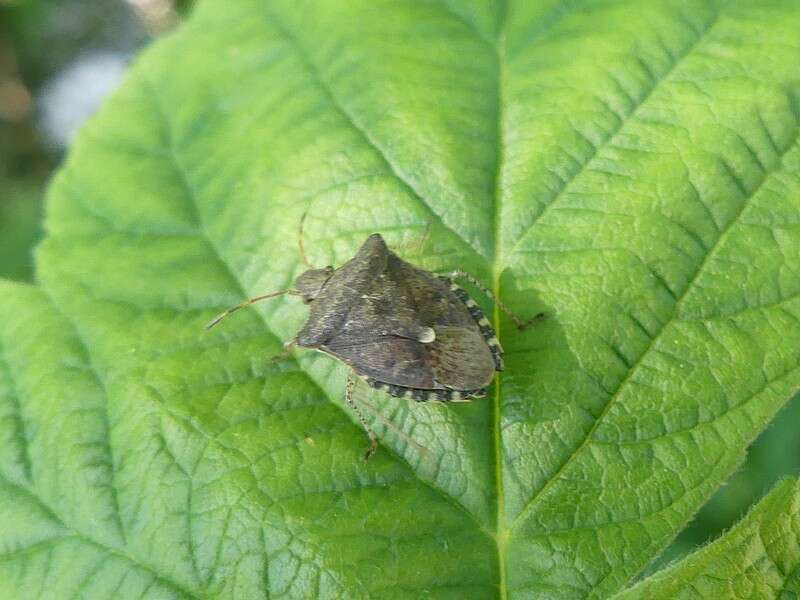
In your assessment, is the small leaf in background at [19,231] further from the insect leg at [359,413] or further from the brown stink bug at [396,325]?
the insect leg at [359,413]

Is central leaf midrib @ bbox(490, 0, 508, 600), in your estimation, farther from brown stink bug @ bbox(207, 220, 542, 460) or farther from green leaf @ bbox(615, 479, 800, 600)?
green leaf @ bbox(615, 479, 800, 600)

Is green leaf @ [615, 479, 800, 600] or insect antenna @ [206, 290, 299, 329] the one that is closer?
green leaf @ [615, 479, 800, 600]

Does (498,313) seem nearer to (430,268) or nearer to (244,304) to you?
(430,268)

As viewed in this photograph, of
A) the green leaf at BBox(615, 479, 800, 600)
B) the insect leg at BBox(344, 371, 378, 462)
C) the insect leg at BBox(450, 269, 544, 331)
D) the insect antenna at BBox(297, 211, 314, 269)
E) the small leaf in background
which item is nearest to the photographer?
the green leaf at BBox(615, 479, 800, 600)

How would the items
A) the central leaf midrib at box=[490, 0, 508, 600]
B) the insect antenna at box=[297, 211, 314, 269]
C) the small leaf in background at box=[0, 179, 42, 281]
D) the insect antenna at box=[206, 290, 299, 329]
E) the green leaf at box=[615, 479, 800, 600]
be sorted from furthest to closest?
the small leaf in background at box=[0, 179, 42, 281] < the insect antenna at box=[297, 211, 314, 269] < the insect antenna at box=[206, 290, 299, 329] < the central leaf midrib at box=[490, 0, 508, 600] < the green leaf at box=[615, 479, 800, 600]

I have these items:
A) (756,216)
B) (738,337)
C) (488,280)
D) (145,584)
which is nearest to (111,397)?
(145,584)

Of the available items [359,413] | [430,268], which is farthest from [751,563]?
[430,268]

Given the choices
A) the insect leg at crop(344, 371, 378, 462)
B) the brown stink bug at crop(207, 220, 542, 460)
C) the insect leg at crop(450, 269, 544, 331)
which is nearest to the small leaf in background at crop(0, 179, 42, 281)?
the brown stink bug at crop(207, 220, 542, 460)
